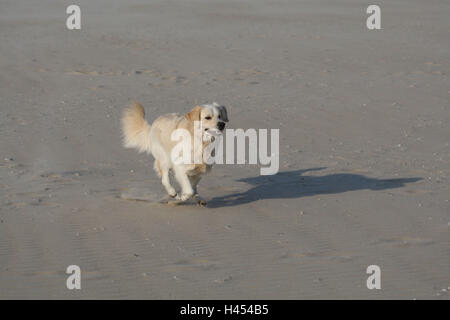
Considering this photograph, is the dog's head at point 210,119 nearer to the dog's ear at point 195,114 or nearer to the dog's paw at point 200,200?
the dog's ear at point 195,114

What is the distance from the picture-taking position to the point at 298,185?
27.5 ft

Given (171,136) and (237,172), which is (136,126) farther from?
(237,172)

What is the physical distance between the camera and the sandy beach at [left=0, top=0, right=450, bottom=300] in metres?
5.80

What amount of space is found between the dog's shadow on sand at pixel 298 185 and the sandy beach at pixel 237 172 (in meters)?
0.04

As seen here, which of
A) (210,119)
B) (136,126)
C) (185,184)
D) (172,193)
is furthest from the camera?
(136,126)

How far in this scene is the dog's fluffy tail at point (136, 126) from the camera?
855 cm

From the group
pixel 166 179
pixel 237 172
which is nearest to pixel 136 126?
pixel 166 179

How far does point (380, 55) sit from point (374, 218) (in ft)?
35.7

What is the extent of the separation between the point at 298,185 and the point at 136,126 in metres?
2.21

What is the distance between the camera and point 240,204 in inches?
302

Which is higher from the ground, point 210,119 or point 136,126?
point 136,126

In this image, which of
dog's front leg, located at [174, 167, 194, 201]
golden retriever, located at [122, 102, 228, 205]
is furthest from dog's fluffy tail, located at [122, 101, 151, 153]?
dog's front leg, located at [174, 167, 194, 201]

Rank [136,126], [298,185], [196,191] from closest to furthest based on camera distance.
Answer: [196,191], [298,185], [136,126]

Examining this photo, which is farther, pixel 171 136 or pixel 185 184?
pixel 171 136
